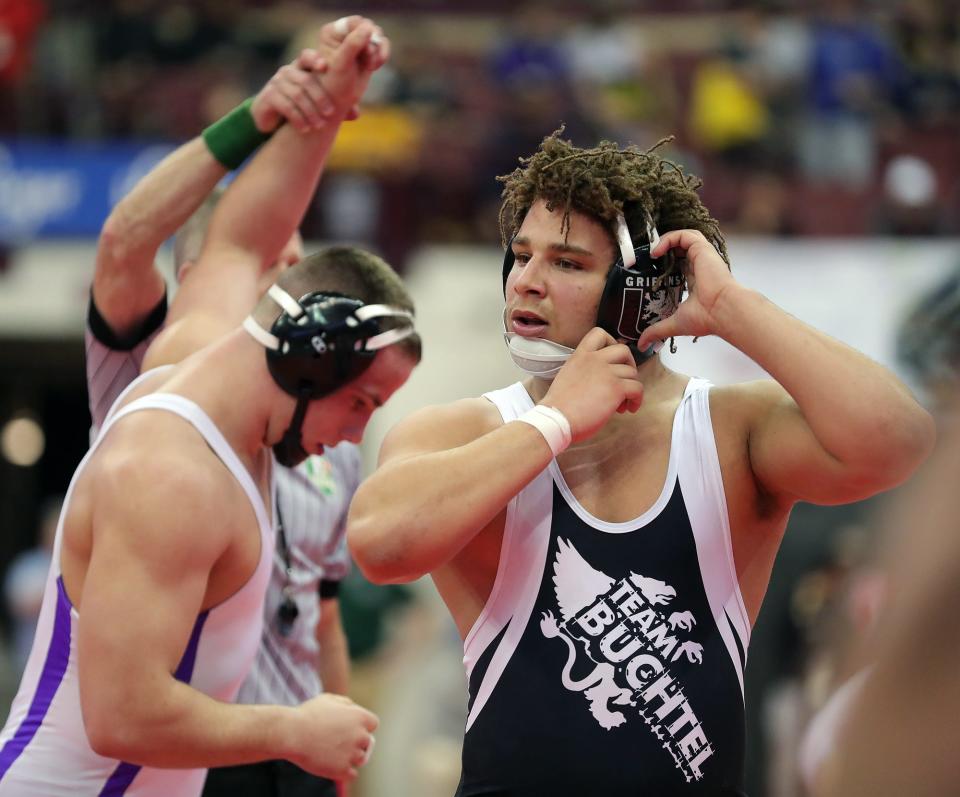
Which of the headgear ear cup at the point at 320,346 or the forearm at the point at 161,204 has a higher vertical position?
the forearm at the point at 161,204

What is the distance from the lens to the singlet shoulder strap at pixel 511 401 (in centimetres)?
328

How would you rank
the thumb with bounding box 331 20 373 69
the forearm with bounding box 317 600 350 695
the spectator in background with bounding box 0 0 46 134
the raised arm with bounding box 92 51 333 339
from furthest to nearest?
the spectator in background with bounding box 0 0 46 134
the forearm with bounding box 317 600 350 695
the raised arm with bounding box 92 51 333 339
the thumb with bounding box 331 20 373 69

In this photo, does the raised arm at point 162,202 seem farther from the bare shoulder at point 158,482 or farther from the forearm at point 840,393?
the forearm at point 840,393

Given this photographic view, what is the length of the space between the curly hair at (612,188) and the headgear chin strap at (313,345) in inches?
22.6

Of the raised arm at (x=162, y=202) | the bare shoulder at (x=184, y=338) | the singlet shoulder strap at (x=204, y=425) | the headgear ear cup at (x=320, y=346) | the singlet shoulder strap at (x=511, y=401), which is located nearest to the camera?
the singlet shoulder strap at (x=511, y=401)

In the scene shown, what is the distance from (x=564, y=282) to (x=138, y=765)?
161 cm

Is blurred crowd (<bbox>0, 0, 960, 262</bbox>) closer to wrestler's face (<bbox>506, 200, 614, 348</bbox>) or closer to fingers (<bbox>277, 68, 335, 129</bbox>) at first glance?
fingers (<bbox>277, 68, 335, 129</bbox>)

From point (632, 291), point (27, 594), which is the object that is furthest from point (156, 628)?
point (27, 594)

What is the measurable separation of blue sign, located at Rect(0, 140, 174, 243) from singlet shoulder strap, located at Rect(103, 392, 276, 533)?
9.15 meters

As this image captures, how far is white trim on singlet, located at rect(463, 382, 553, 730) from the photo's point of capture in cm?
309

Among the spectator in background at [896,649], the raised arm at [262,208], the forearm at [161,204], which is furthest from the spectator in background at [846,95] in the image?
the spectator in background at [896,649]

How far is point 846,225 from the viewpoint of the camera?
1218cm

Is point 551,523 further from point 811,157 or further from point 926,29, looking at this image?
point 926,29

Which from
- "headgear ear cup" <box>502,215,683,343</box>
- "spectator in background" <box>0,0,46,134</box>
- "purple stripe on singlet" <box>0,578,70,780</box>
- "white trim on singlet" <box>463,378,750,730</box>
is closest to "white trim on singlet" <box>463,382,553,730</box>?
"white trim on singlet" <box>463,378,750,730</box>
